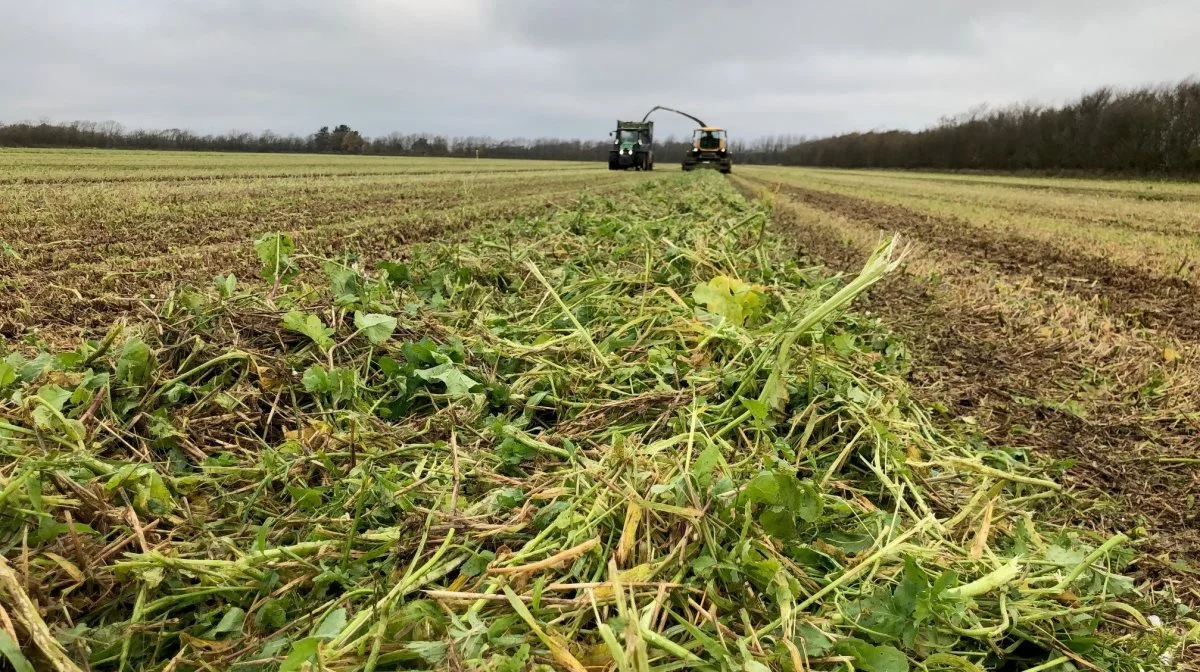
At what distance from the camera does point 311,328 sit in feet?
9.95

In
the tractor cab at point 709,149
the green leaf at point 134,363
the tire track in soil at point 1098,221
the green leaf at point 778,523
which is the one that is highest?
the tractor cab at point 709,149

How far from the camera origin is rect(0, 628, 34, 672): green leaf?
1317 mm

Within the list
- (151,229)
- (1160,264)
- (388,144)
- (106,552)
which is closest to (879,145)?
(388,144)

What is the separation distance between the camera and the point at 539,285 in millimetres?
4652

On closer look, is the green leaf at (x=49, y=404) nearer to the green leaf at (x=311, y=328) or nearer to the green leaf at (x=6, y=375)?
the green leaf at (x=6, y=375)

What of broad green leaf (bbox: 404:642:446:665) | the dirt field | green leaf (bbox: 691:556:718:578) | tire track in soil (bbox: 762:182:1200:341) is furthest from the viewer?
tire track in soil (bbox: 762:182:1200:341)

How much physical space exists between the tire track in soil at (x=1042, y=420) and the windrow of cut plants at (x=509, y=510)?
0.35 metres

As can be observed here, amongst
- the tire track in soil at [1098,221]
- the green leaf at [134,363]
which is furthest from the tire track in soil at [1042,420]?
the tire track in soil at [1098,221]

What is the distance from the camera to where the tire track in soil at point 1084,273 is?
593 cm

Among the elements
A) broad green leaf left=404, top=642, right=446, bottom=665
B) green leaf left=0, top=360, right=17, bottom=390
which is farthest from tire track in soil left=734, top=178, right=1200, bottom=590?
green leaf left=0, top=360, right=17, bottom=390

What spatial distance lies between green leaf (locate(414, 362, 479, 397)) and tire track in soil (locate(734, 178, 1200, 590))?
2566 millimetres

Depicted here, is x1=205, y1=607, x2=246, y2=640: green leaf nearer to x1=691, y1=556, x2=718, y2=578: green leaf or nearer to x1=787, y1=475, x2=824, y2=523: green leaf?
x1=691, y1=556, x2=718, y2=578: green leaf

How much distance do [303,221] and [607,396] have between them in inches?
331

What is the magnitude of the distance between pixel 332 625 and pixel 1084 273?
901 centimetres
